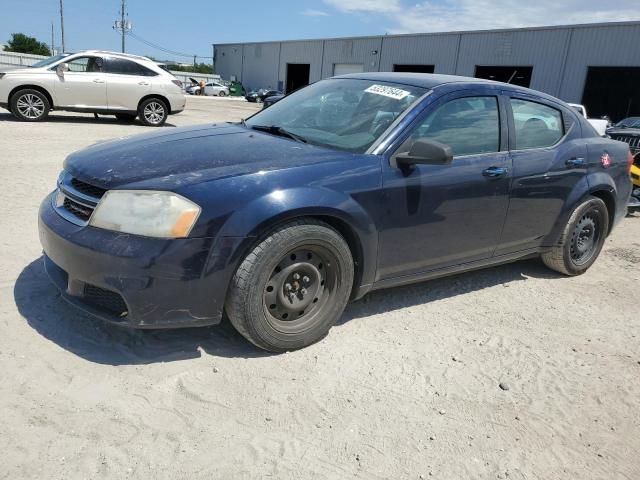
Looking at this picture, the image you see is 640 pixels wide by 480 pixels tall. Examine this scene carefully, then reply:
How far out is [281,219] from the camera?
2885 millimetres

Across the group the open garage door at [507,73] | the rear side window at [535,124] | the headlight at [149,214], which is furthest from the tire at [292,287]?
the open garage door at [507,73]

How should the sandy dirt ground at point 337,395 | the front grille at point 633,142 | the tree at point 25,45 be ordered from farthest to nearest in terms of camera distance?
the tree at point 25,45 → the front grille at point 633,142 → the sandy dirt ground at point 337,395

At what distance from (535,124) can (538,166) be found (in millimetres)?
376

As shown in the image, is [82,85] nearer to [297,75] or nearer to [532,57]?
[532,57]

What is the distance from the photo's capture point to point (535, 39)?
2986 cm

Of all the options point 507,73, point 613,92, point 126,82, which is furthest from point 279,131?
point 507,73

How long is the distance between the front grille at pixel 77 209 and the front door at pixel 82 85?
→ 1043 centimetres

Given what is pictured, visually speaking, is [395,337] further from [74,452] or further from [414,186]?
[74,452]

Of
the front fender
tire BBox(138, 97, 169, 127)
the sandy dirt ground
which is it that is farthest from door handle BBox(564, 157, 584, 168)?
tire BBox(138, 97, 169, 127)

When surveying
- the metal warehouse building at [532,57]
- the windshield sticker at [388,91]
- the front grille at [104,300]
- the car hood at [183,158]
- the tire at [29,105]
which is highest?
the metal warehouse building at [532,57]

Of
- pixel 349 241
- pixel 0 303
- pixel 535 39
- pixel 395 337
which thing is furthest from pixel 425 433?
pixel 535 39

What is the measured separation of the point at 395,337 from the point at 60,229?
208 centimetres

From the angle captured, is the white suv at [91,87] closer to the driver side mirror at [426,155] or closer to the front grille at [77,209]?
the front grille at [77,209]

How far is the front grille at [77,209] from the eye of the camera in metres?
2.91
